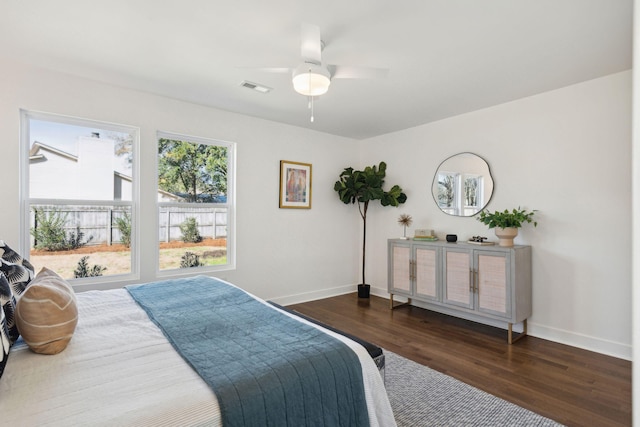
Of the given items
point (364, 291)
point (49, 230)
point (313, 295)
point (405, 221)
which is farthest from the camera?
point (364, 291)

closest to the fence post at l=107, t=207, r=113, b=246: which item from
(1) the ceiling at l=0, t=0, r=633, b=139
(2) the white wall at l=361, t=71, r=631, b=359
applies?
(1) the ceiling at l=0, t=0, r=633, b=139

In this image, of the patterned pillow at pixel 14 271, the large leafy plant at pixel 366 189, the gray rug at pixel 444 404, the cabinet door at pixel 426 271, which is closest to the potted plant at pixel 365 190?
the large leafy plant at pixel 366 189

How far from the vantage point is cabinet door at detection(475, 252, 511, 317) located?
311cm

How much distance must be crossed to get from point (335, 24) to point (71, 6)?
5.33ft

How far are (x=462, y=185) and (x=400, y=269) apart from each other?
1304mm

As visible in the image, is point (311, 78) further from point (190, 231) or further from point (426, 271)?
point (426, 271)

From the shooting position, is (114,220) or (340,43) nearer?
(340,43)

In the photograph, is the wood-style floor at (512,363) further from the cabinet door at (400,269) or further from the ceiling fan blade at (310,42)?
the ceiling fan blade at (310,42)

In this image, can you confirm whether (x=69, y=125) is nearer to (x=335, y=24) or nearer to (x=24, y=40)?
(x=24, y=40)

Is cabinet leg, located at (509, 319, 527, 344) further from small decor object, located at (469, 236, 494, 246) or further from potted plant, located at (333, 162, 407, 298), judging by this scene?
potted plant, located at (333, 162, 407, 298)

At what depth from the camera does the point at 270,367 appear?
1.23m

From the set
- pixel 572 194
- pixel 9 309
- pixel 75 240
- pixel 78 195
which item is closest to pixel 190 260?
pixel 75 240

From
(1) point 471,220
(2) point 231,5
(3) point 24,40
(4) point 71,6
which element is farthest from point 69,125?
(1) point 471,220

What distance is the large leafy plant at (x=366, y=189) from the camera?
15.0 feet
